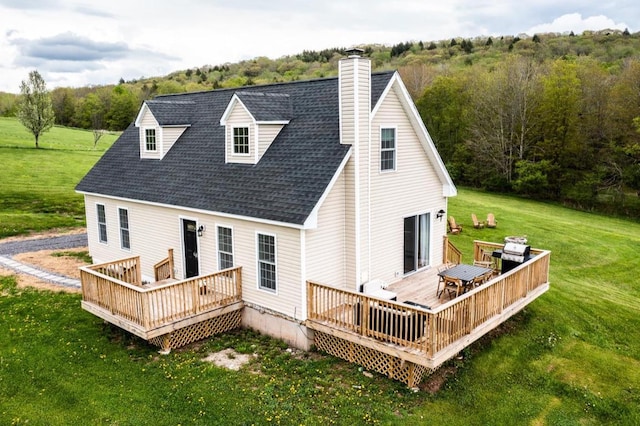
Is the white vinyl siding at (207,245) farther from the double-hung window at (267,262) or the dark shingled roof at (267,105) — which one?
the dark shingled roof at (267,105)

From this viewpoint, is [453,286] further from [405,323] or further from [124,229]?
[124,229]

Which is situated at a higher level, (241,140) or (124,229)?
(241,140)

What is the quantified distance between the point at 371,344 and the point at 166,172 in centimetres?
937

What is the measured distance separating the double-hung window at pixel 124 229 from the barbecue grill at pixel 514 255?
40.8ft

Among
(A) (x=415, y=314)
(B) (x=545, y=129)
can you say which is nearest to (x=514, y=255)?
(A) (x=415, y=314)

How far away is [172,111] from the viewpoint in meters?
17.4

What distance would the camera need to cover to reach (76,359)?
11.4 m

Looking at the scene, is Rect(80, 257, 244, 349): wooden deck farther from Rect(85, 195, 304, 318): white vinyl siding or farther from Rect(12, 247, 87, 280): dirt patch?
Rect(12, 247, 87, 280): dirt patch

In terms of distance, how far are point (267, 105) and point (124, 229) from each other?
7.18 meters

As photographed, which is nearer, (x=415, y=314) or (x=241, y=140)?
(x=415, y=314)

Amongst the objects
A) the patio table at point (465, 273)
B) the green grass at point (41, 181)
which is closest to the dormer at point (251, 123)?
the patio table at point (465, 273)

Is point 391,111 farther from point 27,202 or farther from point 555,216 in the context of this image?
point 27,202

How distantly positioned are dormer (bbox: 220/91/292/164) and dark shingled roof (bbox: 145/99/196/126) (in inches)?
150

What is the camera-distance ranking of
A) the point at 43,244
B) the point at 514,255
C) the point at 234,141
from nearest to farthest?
the point at 514,255 < the point at 234,141 < the point at 43,244
